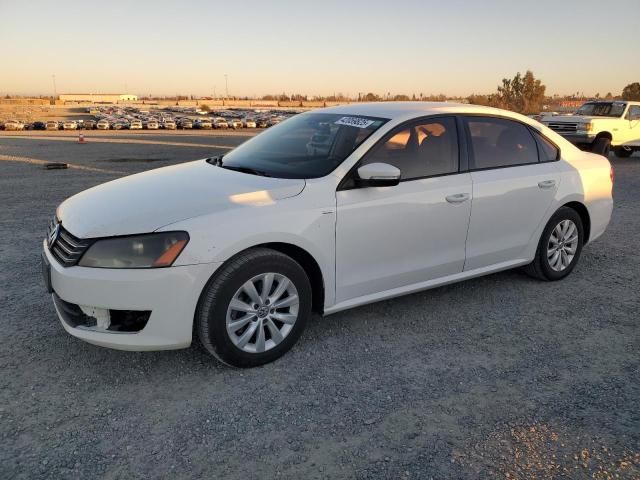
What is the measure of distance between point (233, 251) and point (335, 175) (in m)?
0.92

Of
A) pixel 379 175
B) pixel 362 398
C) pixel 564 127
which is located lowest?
pixel 362 398

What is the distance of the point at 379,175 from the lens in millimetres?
3477

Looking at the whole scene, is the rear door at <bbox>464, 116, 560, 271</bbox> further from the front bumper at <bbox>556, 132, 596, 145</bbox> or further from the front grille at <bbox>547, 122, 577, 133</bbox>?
the front grille at <bbox>547, 122, 577, 133</bbox>

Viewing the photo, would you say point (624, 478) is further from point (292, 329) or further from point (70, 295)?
point (70, 295)

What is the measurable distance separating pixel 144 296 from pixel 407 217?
6.18 ft

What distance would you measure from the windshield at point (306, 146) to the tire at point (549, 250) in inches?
79.4

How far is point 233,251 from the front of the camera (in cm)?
311

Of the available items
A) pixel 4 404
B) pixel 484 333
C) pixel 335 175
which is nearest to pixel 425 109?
pixel 335 175

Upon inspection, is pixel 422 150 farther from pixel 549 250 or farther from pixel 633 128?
pixel 633 128

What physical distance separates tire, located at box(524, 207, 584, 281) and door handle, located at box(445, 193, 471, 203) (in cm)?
117

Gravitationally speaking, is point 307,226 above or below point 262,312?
above

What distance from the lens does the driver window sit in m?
3.82

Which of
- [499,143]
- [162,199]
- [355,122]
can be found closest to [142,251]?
[162,199]

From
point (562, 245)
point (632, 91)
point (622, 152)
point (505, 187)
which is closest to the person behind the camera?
point (505, 187)
